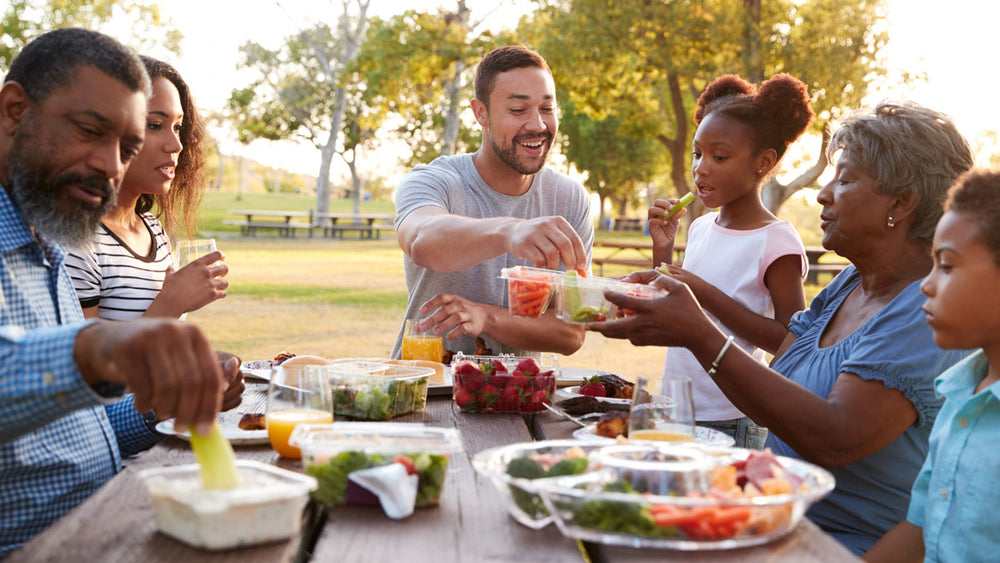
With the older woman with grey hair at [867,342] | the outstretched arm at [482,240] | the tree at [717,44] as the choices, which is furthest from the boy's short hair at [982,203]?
the tree at [717,44]

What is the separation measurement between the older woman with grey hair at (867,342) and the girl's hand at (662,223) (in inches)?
52.6

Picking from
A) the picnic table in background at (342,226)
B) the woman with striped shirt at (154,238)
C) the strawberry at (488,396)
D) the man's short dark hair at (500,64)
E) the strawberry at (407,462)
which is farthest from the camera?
the picnic table in background at (342,226)

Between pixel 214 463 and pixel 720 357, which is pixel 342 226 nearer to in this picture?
pixel 720 357

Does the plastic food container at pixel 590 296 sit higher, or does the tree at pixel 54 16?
the tree at pixel 54 16

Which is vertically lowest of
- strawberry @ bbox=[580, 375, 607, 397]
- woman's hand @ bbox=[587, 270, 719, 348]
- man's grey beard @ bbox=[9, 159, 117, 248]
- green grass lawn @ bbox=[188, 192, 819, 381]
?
green grass lawn @ bbox=[188, 192, 819, 381]

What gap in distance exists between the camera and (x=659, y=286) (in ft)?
8.73

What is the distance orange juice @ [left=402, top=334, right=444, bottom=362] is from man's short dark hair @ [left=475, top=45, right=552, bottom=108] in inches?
51.1

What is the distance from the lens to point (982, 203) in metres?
2.20

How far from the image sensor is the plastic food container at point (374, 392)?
2809 millimetres

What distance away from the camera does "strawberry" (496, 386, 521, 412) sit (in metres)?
2.98

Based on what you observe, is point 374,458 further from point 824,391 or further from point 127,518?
point 824,391

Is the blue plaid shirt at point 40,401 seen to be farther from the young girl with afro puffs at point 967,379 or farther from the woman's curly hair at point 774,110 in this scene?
the woman's curly hair at point 774,110

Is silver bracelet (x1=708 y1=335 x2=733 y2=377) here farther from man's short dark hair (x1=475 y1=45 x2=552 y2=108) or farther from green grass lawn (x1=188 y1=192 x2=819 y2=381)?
man's short dark hair (x1=475 y1=45 x2=552 y2=108)

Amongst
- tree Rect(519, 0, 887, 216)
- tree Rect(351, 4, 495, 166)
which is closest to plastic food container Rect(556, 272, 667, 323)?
tree Rect(519, 0, 887, 216)
